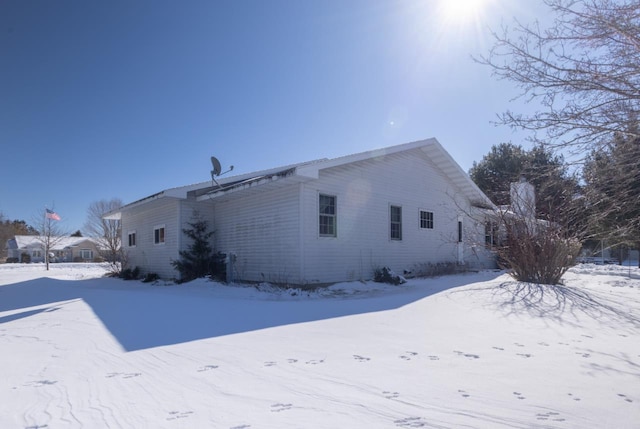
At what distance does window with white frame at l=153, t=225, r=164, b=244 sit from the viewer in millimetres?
14855

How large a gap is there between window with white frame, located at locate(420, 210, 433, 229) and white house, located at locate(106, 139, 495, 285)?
0.04 m

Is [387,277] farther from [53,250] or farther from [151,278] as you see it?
[53,250]

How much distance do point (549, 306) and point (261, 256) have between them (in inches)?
306

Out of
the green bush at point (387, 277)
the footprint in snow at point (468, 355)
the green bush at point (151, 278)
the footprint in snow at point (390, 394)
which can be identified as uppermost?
the green bush at point (387, 277)

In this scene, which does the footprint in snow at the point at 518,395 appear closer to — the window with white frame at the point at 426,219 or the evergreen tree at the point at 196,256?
the evergreen tree at the point at 196,256

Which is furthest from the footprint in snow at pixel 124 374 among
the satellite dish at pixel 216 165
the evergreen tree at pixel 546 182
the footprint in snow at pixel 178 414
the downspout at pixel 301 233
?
the satellite dish at pixel 216 165


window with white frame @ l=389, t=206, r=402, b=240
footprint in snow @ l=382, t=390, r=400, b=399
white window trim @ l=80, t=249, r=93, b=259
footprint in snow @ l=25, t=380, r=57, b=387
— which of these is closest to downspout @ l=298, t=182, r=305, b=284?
window with white frame @ l=389, t=206, r=402, b=240

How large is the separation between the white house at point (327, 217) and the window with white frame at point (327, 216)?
3 centimetres

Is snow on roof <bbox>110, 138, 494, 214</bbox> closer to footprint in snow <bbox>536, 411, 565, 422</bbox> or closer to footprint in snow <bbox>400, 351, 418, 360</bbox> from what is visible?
footprint in snow <bbox>400, 351, 418, 360</bbox>

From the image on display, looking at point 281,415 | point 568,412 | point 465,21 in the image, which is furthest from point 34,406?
point 465,21

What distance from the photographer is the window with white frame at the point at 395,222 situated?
43.4 feet

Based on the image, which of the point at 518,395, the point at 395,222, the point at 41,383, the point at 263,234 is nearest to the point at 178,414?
the point at 41,383

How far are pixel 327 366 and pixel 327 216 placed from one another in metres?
7.80

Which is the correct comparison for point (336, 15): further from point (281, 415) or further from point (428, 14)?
point (281, 415)
